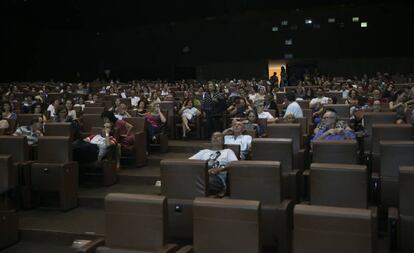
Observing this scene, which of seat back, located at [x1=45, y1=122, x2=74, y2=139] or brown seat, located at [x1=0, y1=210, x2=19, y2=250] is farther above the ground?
seat back, located at [x1=45, y1=122, x2=74, y2=139]

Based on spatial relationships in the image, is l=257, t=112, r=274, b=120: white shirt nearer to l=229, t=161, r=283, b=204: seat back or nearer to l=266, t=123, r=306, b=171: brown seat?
l=266, t=123, r=306, b=171: brown seat

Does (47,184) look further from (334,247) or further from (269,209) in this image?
(334,247)

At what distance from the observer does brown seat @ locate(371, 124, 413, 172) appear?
5.61 metres

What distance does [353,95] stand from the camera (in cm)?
973

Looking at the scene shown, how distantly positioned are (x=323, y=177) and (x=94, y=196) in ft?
10.8

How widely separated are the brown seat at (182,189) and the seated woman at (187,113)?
5.26 metres

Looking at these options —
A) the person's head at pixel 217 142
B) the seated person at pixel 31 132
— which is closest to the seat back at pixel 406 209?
the person's head at pixel 217 142

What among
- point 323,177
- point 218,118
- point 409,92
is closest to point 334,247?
point 323,177

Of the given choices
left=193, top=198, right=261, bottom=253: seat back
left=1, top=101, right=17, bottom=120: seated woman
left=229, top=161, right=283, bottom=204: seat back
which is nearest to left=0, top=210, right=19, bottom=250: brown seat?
left=229, top=161, right=283, bottom=204: seat back

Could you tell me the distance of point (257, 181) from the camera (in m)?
4.13

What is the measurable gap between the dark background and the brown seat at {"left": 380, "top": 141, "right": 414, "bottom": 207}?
20.4 meters

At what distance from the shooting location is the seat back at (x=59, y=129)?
23.6ft

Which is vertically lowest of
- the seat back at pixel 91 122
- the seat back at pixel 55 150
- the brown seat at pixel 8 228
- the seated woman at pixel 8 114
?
the brown seat at pixel 8 228

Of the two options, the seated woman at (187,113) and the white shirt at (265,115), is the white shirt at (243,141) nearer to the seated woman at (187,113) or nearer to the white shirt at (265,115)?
the white shirt at (265,115)
